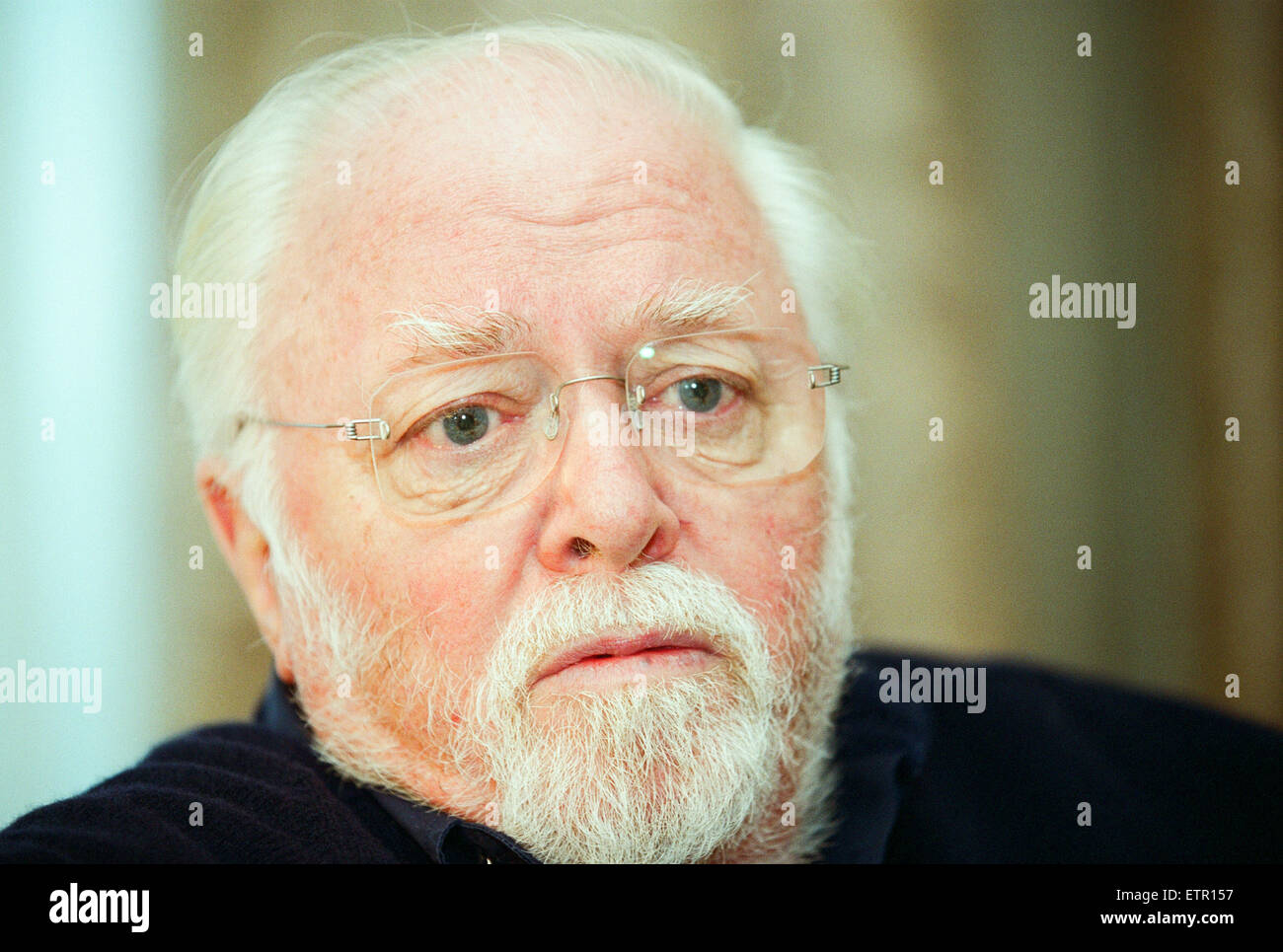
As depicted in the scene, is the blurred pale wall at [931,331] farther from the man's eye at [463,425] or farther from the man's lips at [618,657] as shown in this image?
the man's lips at [618,657]

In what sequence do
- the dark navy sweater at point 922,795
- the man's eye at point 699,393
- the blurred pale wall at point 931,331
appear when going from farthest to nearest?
the blurred pale wall at point 931,331 → the man's eye at point 699,393 → the dark navy sweater at point 922,795

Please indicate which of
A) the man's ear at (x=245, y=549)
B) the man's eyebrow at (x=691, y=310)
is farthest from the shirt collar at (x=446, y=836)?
the man's eyebrow at (x=691, y=310)

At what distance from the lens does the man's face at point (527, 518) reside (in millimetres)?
1349

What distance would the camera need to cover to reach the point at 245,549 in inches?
61.2

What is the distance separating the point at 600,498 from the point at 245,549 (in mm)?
609

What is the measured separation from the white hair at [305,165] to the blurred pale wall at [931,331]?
0.23 feet

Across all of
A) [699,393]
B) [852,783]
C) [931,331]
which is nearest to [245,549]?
[699,393]

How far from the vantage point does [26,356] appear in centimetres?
161

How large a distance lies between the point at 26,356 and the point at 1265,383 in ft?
7.75

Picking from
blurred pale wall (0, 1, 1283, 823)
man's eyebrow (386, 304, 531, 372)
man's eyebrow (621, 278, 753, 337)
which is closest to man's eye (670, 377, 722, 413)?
man's eyebrow (621, 278, 753, 337)
